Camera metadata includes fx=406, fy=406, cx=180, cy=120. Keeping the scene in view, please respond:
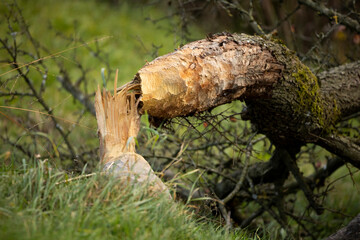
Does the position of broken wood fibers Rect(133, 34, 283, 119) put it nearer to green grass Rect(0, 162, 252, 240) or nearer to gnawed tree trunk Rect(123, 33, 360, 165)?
gnawed tree trunk Rect(123, 33, 360, 165)

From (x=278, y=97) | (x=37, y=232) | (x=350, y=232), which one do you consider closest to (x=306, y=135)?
(x=278, y=97)

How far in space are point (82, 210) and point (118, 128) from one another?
57 cm

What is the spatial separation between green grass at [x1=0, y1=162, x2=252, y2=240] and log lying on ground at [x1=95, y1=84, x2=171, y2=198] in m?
0.19

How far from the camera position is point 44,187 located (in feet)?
5.86

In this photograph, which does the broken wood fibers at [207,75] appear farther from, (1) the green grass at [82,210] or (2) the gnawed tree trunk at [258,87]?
(1) the green grass at [82,210]

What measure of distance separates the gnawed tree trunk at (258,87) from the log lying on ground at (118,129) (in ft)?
0.31

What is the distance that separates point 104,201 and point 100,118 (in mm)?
503

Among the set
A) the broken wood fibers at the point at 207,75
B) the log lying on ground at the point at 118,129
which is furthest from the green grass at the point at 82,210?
the broken wood fibers at the point at 207,75

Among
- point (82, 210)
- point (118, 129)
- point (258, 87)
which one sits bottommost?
point (82, 210)

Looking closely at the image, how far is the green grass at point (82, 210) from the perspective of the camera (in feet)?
Answer: 4.97

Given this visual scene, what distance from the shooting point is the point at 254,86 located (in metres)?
2.45

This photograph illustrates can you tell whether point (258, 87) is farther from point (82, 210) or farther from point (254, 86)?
point (82, 210)

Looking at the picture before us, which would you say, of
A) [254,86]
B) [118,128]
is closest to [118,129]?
[118,128]

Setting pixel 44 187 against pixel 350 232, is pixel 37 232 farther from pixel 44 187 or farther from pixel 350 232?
pixel 350 232
